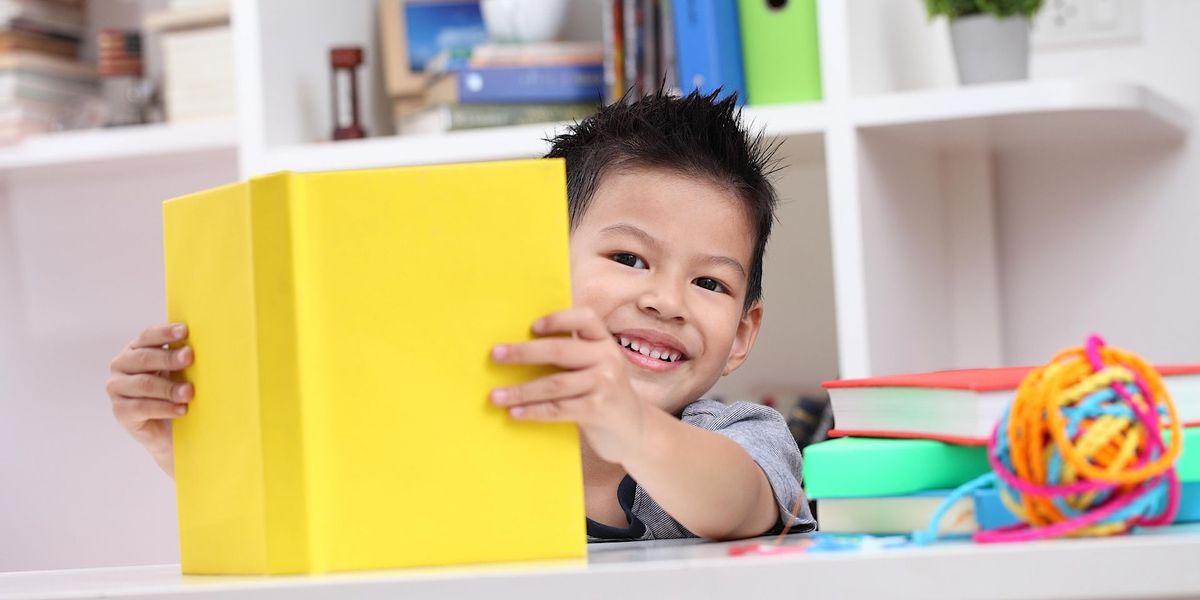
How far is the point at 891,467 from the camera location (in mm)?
669

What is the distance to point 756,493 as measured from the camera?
837mm

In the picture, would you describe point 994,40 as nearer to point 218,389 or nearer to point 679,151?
point 679,151

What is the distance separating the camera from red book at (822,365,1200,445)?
0.64 m

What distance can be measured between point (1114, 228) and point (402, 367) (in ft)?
4.77

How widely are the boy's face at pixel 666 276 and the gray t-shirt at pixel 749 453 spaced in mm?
43

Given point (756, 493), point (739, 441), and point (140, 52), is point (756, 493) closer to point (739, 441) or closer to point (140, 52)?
point (739, 441)

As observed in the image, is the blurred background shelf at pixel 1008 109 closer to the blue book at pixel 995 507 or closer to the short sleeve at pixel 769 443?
the short sleeve at pixel 769 443

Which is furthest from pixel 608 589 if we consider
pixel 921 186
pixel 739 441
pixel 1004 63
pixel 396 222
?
pixel 921 186

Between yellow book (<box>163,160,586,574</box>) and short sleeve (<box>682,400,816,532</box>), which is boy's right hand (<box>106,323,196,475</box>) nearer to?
yellow book (<box>163,160,586,574</box>)

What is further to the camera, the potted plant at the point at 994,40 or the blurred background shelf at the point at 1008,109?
the potted plant at the point at 994,40

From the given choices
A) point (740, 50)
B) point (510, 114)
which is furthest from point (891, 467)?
point (510, 114)

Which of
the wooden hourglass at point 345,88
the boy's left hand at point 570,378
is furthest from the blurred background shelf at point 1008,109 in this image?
the boy's left hand at point 570,378

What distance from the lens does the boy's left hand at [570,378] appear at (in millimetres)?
638

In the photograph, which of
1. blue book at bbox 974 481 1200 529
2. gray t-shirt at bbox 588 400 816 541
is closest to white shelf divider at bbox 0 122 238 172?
gray t-shirt at bbox 588 400 816 541
